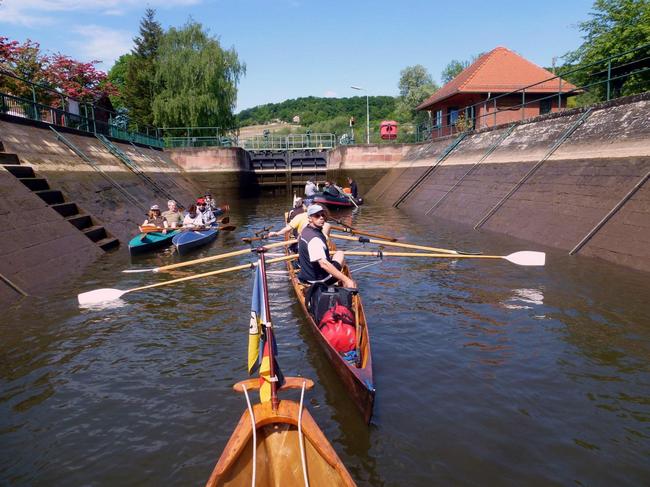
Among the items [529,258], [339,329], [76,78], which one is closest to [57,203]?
[339,329]

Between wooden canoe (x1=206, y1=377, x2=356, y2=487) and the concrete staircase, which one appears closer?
wooden canoe (x1=206, y1=377, x2=356, y2=487)

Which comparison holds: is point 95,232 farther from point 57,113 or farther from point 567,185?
point 567,185

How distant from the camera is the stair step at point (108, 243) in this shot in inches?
506

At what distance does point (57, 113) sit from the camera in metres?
19.7

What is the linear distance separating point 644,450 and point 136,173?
20939 millimetres

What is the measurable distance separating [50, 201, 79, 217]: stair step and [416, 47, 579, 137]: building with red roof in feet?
76.1

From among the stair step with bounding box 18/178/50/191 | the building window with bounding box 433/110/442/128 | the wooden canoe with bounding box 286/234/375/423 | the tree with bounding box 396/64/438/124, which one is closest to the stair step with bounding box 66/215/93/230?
the stair step with bounding box 18/178/50/191

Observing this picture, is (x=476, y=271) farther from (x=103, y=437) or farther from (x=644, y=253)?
(x=103, y=437)

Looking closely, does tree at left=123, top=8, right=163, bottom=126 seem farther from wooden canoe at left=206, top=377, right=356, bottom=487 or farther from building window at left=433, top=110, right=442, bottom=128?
wooden canoe at left=206, top=377, right=356, bottom=487

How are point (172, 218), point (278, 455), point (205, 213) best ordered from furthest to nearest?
point (205, 213) < point (172, 218) < point (278, 455)

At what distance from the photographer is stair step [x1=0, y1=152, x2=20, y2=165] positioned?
12.8 m

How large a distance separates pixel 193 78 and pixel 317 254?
35.4 metres

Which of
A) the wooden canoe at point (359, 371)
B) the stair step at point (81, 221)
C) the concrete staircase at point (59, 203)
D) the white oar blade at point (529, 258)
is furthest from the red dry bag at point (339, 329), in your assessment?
the stair step at point (81, 221)

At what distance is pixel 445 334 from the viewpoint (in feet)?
23.1
